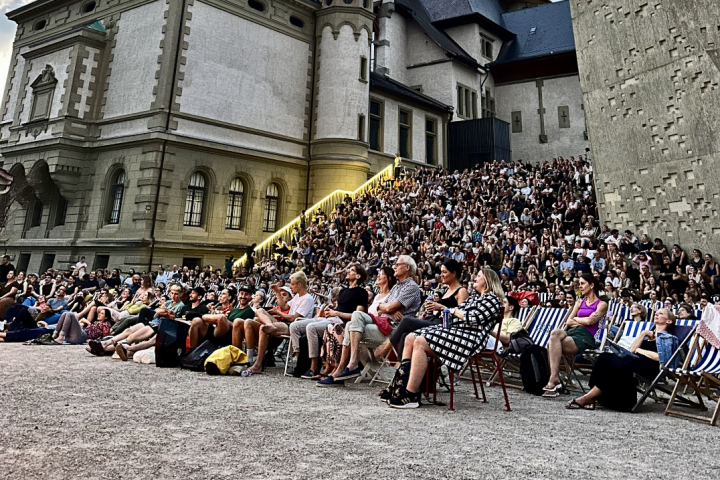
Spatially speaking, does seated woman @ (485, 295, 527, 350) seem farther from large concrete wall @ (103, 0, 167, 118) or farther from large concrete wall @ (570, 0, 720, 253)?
large concrete wall @ (103, 0, 167, 118)

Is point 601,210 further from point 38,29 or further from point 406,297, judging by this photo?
point 38,29

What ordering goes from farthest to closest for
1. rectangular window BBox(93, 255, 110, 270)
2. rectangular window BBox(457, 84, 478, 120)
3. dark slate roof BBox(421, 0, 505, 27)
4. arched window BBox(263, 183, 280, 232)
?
1. dark slate roof BBox(421, 0, 505, 27)
2. rectangular window BBox(457, 84, 478, 120)
3. arched window BBox(263, 183, 280, 232)
4. rectangular window BBox(93, 255, 110, 270)

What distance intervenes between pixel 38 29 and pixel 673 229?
31211mm

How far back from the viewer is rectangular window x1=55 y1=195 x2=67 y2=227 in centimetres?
2355

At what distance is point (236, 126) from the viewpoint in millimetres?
22922

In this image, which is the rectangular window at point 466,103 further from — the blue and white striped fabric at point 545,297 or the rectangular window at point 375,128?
the blue and white striped fabric at point 545,297

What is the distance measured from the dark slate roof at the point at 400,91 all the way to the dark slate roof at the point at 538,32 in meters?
7.50

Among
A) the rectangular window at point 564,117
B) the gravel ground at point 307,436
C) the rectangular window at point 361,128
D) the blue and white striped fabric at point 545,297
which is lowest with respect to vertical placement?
the gravel ground at point 307,436

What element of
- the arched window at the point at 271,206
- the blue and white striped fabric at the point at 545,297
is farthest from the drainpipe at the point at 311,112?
the blue and white striped fabric at the point at 545,297

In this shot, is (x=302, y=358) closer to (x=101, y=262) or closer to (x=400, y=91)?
(x=101, y=262)

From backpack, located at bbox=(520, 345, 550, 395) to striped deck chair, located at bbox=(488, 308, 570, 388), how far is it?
542 mm

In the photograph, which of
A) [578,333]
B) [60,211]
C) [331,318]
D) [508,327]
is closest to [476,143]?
[60,211]

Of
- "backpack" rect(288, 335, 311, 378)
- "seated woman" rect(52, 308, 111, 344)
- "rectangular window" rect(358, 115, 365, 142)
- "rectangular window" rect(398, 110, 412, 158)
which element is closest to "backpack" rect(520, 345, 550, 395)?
"backpack" rect(288, 335, 311, 378)

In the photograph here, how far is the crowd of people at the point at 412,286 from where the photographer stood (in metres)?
5.64
